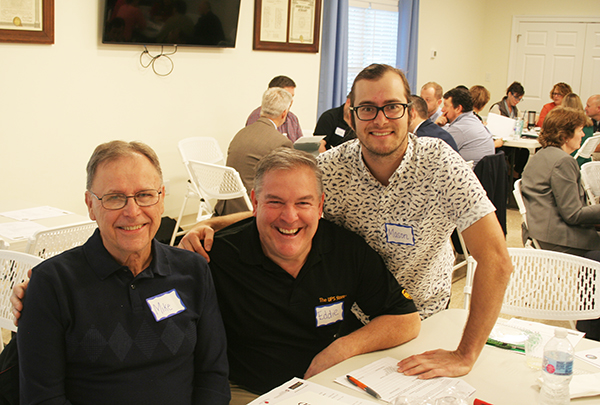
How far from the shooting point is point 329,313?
5.75 ft

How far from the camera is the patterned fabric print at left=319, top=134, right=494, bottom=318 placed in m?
1.69

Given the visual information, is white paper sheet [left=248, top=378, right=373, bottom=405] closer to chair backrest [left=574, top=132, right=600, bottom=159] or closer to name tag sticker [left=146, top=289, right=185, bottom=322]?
name tag sticker [left=146, top=289, right=185, bottom=322]

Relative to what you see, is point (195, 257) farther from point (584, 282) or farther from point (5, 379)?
point (584, 282)

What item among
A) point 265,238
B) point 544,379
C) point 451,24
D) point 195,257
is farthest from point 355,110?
point 451,24

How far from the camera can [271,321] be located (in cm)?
172

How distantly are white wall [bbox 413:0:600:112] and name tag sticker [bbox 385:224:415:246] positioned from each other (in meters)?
7.53

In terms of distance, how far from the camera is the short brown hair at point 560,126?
355cm

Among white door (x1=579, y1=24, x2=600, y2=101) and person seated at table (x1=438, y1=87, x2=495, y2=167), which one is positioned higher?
white door (x1=579, y1=24, x2=600, y2=101)

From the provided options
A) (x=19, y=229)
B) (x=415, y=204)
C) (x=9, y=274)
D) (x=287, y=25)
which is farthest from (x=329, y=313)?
(x=287, y=25)

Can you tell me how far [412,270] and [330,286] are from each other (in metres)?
0.34

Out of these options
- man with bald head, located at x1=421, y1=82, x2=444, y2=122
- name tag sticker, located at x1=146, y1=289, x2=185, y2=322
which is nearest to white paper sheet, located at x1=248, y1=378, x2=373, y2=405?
name tag sticker, located at x1=146, y1=289, x2=185, y2=322

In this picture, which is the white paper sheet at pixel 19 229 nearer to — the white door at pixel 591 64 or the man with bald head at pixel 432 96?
the man with bald head at pixel 432 96

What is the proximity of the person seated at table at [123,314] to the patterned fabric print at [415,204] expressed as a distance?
0.57 m

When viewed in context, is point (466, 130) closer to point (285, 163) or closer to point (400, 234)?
point (400, 234)
